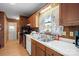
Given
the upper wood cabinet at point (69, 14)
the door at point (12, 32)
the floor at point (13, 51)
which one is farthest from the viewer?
the door at point (12, 32)

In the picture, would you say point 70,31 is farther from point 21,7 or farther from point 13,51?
point 13,51

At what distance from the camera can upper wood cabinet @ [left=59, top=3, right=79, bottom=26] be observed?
1675mm

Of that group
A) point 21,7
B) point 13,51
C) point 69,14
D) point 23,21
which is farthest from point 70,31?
point 23,21

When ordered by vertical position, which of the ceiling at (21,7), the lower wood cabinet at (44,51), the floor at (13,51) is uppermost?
the ceiling at (21,7)

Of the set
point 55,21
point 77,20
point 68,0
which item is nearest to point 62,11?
point 77,20

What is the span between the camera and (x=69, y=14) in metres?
1.86

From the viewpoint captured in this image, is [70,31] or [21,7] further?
[21,7]

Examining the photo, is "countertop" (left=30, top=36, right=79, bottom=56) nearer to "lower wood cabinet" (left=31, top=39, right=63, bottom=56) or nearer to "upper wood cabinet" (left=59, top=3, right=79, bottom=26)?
"lower wood cabinet" (left=31, top=39, right=63, bottom=56)

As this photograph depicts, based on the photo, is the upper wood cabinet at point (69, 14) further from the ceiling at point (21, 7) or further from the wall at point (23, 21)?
the wall at point (23, 21)

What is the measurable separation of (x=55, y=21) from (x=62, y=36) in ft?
1.74

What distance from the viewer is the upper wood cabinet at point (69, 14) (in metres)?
1.67

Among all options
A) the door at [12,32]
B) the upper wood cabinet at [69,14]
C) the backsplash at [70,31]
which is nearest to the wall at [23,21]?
the door at [12,32]

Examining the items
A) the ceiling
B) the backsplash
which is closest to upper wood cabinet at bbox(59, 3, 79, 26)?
the backsplash

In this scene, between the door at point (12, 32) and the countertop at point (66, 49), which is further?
the door at point (12, 32)
